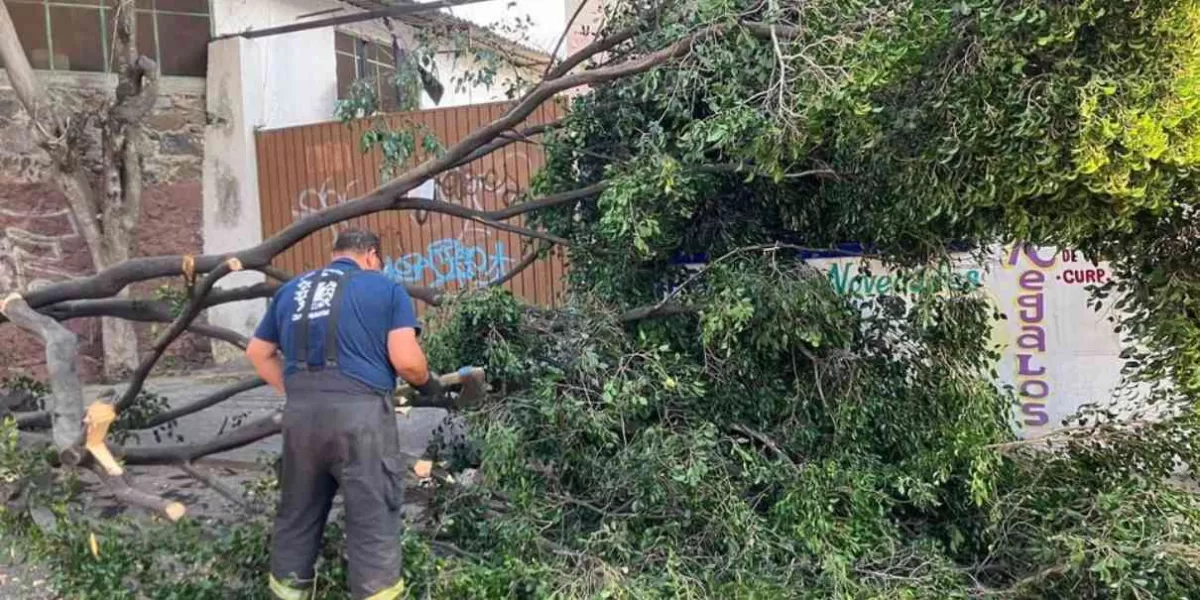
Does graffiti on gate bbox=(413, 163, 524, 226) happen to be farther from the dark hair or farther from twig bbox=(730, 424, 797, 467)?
the dark hair

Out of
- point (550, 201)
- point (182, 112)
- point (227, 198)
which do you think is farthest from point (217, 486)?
point (182, 112)

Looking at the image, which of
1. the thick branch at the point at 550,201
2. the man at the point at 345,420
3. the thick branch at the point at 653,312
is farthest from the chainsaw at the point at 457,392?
the thick branch at the point at 550,201

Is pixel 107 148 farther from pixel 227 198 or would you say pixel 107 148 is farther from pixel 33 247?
pixel 227 198

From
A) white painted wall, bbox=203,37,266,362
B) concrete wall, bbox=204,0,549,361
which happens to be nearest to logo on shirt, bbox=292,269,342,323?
concrete wall, bbox=204,0,549,361

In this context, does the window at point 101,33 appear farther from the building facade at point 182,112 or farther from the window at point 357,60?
the window at point 357,60

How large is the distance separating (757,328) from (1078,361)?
285 cm

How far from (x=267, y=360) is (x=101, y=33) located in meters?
7.99

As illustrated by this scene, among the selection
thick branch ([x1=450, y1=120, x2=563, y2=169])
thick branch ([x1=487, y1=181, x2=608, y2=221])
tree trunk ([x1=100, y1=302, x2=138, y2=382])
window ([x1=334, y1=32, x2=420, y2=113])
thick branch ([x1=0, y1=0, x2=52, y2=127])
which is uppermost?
window ([x1=334, y1=32, x2=420, y2=113])

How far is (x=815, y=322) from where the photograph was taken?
14.8 feet

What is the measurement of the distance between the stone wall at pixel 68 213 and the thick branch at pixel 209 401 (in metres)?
3.98

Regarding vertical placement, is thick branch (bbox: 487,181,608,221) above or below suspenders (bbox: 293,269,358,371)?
above

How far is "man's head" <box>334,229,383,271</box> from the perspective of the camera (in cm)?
404

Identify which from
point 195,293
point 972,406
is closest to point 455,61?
point 195,293

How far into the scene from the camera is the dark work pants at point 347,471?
3.66m
